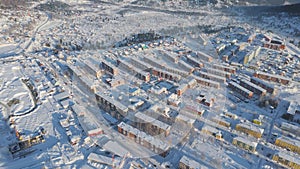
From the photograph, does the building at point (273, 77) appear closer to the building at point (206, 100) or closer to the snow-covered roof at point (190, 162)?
the building at point (206, 100)

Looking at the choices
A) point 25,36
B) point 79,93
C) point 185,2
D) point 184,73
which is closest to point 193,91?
point 184,73

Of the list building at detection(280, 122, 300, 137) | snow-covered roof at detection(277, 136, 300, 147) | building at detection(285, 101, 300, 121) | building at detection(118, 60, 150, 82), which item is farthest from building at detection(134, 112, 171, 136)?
building at detection(285, 101, 300, 121)

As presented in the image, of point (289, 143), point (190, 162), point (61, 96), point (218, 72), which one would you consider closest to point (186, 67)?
point (218, 72)

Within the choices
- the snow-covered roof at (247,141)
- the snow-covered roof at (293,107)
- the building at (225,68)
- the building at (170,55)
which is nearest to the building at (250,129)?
the snow-covered roof at (247,141)

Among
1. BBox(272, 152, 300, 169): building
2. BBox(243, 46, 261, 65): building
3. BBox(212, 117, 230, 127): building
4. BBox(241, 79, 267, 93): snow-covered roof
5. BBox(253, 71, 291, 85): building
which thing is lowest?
BBox(272, 152, 300, 169): building

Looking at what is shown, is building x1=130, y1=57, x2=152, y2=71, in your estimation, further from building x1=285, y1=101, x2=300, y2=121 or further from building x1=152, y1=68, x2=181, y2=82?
building x1=285, y1=101, x2=300, y2=121

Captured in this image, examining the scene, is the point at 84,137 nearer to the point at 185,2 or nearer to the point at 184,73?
the point at 184,73
